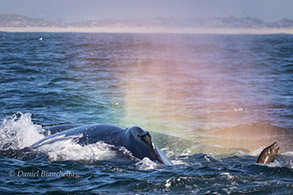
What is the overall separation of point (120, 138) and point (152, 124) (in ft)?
21.4

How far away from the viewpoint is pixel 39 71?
26.7 metres

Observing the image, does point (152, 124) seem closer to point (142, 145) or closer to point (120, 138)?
point (120, 138)

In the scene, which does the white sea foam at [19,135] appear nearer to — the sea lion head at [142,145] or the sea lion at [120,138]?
the sea lion at [120,138]

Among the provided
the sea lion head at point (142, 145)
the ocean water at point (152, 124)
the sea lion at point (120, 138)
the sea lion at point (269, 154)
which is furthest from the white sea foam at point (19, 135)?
the sea lion at point (269, 154)

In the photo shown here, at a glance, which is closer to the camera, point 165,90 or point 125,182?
point 125,182

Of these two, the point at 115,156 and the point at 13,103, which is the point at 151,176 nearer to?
the point at 115,156

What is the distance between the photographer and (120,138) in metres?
7.32

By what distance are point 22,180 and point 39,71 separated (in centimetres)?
2064

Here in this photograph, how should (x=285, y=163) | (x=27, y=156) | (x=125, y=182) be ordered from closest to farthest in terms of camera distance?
1. (x=125, y=182)
2. (x=27, y=156)
3. (x=285, y=163)

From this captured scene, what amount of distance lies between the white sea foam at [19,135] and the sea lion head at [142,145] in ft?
8.83

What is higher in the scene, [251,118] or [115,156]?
[115,156]

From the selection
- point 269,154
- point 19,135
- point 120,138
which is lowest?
point 19,135

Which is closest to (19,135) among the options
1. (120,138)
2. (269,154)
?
(120,138)

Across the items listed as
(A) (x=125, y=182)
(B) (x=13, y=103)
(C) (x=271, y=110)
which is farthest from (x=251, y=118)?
(A) (x=125, y=182)
